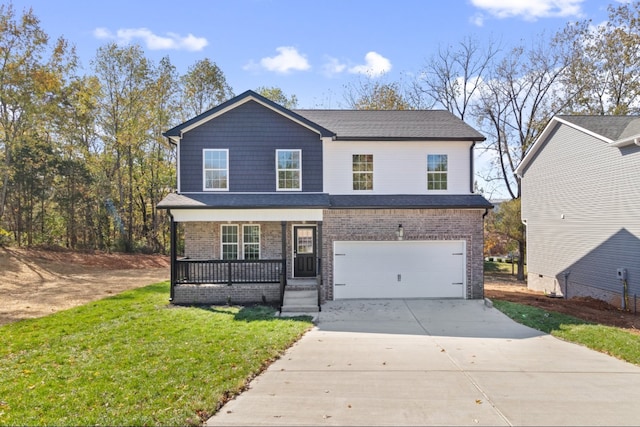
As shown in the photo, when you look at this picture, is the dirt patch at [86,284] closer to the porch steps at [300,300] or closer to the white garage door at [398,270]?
the white garage door at [398,270]

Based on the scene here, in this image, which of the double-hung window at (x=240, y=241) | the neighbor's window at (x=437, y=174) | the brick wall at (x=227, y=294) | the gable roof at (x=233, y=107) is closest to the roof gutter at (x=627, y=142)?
the neighbor's window at (x=437, y=174)

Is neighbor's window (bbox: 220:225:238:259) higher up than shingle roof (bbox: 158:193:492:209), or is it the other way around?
shingle roof (bbox: 158:193:492:209)

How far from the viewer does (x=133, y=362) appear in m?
6.38

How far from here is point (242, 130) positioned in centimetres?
1327

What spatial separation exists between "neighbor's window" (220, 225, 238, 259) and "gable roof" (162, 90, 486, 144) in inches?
137

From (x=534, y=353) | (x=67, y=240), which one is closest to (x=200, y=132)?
(x=534, y=353)

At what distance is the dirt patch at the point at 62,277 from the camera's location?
12570 mm

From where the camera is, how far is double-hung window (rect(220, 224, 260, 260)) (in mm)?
13438

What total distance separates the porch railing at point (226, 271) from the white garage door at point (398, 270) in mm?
2140

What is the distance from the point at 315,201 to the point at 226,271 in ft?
12.2

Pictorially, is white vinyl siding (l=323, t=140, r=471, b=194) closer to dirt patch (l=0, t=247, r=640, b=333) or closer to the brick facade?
the brick facade

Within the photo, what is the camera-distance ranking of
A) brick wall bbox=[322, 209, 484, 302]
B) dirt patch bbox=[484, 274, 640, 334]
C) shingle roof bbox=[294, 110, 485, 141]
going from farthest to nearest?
shingle roof bbox=[294, 110, 485, 141]
brick wall bbox=[322, 209, 484, 302]
dirt patch bbox=[484, 274, 640, 334]

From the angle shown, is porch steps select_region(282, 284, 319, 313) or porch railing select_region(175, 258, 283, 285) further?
porch railing select_region(175, 258, 283, 285)

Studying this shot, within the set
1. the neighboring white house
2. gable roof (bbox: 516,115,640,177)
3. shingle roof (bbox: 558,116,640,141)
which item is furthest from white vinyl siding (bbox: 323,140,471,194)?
shingle roof (bbox: 558,116,640,141)
